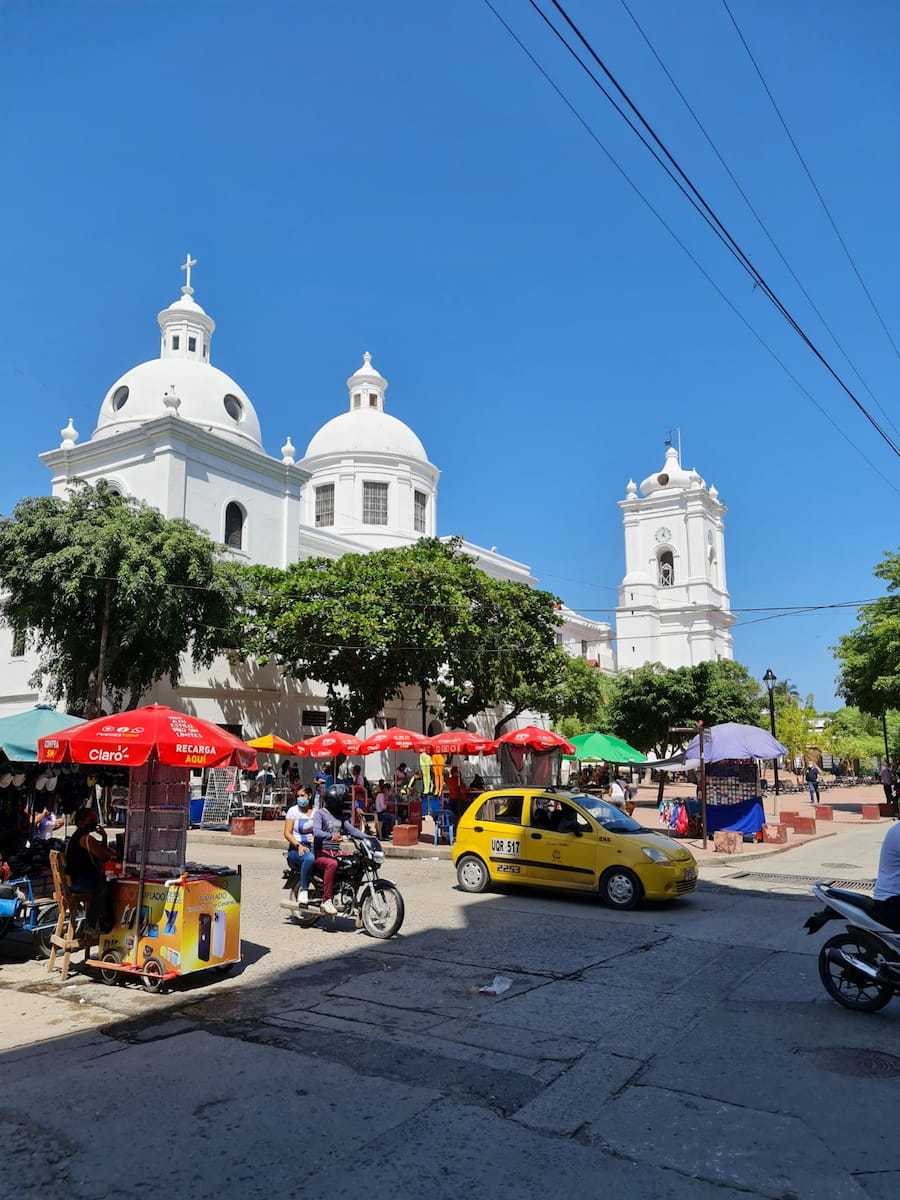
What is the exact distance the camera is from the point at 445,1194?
3992 mm

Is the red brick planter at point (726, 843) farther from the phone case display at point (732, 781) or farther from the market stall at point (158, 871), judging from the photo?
the market stall at point (158, 871)

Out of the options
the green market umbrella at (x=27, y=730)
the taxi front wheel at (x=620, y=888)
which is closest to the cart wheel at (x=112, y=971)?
the green market umbrella at (x=27, y=730)

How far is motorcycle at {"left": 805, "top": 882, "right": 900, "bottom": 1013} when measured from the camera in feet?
22.3

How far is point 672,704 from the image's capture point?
40.2m

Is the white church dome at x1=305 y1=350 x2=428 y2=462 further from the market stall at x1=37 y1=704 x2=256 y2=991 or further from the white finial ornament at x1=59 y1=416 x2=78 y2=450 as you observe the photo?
the market stall at x1=37 y1=704 x2=256 y2=991

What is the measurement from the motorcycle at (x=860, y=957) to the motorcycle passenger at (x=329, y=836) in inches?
197

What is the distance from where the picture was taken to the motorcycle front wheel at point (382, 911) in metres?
9.76

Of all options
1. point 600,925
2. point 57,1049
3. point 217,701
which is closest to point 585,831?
point 600,925

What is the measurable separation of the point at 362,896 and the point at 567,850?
353 cm

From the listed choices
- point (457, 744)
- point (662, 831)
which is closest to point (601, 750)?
point (662, 831)

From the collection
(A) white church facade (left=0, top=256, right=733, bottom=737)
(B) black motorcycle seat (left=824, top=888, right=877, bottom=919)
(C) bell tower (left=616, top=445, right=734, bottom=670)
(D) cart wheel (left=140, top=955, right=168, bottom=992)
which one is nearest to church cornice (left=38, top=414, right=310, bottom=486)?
(A) white church facade (left=0, top=256, right=733, bottom=737)

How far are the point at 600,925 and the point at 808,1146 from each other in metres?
6.40

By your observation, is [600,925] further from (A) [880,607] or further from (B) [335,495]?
(B) [335,495]

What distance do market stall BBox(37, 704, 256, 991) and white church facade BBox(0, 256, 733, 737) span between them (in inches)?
894
